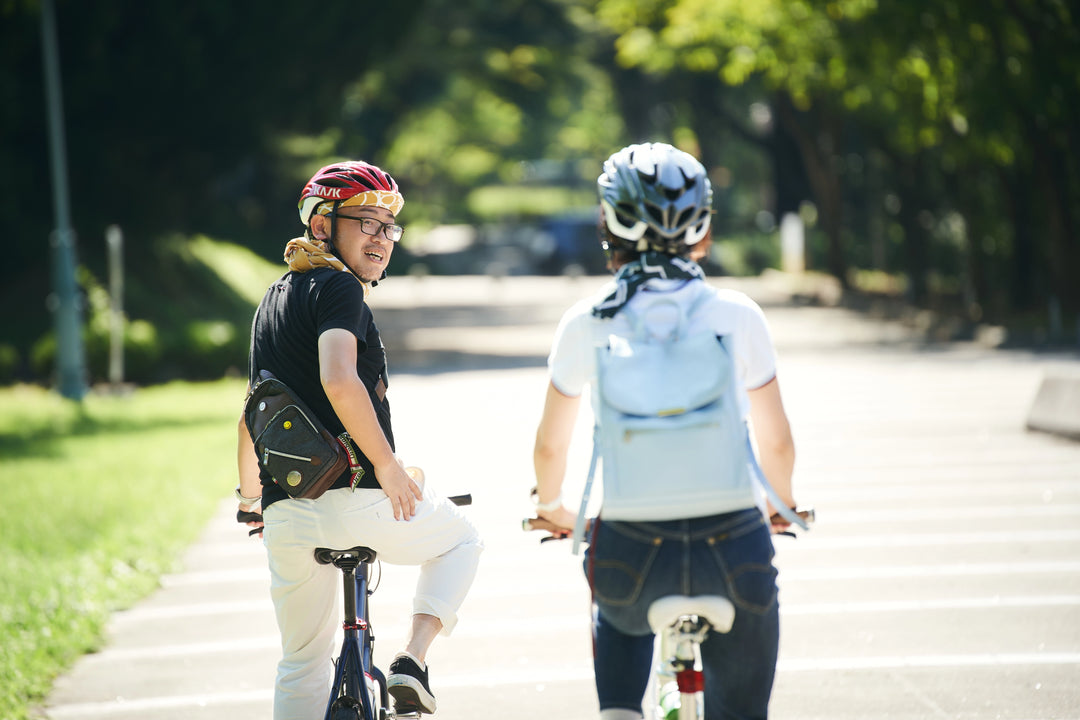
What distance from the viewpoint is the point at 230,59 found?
21797mm

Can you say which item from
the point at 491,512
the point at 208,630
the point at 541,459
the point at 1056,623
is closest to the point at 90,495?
the point at 491,512

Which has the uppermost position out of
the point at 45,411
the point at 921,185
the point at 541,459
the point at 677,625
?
the point at 921,185

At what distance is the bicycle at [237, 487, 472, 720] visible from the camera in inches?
150

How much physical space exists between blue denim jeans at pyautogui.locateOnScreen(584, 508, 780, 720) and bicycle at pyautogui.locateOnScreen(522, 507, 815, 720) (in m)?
0.04

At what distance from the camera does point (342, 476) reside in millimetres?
3822

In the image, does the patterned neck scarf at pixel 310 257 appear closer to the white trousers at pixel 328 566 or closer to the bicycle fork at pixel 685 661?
the white trousers at pixel 328 566

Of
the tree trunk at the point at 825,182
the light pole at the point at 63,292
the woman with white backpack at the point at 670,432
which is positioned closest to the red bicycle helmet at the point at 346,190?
the woman with white backpack at the point at 670,432

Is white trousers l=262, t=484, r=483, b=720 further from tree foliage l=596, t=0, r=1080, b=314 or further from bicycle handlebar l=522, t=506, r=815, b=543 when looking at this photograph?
tree foliage l=596, t=0, r=1080, b=314

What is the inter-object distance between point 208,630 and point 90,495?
4319 millimetres

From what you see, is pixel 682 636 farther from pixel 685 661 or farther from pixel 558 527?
pixel 558 527

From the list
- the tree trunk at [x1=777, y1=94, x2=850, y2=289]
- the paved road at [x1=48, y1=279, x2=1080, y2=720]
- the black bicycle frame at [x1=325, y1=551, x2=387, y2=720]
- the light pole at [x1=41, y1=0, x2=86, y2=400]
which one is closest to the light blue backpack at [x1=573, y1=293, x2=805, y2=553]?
the black bicycle frame at [x1=325, y1=551, x2=387, y2=720]

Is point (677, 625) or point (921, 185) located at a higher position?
point (921, 185)

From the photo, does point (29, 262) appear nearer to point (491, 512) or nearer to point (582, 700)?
point (491, 512)

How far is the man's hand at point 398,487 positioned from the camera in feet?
12.2
